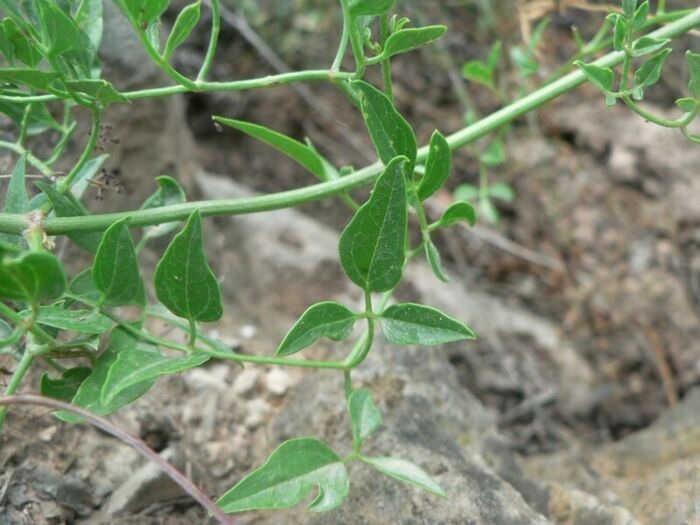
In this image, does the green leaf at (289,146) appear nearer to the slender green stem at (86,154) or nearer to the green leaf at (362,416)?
the slender green stem at (86,154)

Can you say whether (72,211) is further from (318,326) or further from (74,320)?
(318,326)

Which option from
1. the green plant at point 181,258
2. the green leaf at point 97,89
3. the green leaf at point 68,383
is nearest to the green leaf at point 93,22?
the green plant at point 181,258

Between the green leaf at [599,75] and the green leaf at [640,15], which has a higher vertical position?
the green leaf at [640,15]

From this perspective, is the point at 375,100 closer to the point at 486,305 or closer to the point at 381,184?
the point at 381,184

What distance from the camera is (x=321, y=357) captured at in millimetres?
1383

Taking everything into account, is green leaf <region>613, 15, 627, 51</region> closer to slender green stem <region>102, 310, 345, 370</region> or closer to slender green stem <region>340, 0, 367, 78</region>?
slender green stem <region>340, 0, 367, 78</region>

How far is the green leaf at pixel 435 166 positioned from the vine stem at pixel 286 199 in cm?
10

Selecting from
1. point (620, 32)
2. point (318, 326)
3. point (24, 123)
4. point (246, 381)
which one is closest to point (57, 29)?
point (24, 123)

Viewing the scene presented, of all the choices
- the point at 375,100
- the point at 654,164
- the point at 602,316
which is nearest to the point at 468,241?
the point at 602,316

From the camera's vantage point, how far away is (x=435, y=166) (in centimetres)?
86

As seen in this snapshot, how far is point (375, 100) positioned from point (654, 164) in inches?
52.0

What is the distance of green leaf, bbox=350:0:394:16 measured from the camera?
0.76 meters

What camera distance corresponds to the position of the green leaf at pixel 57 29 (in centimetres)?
72

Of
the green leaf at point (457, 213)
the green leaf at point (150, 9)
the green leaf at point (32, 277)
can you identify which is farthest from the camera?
the green leaf at point (457, 213)
